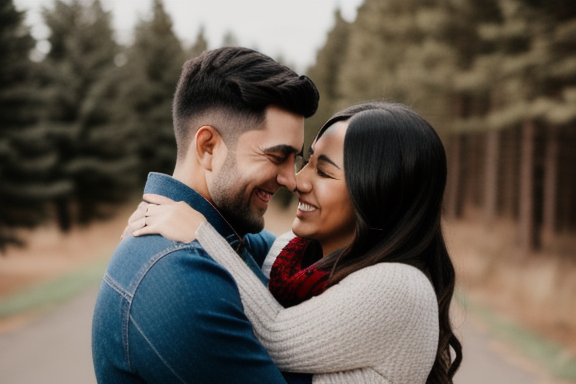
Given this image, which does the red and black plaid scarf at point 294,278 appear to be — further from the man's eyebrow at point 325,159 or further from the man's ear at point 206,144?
the man's ear at point 206,144

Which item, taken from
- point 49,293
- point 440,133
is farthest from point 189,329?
point 440,133

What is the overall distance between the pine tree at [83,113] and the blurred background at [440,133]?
70 mm

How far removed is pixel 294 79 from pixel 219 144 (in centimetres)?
45

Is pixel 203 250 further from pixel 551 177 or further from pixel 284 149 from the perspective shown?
pixel 551 177

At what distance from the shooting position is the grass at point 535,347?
7504mm

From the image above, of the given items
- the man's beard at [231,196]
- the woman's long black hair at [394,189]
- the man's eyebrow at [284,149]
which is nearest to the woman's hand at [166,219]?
the man's beard at [231,196]

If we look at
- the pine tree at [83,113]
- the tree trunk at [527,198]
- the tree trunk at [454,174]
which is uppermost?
the pine tree at [83,113]

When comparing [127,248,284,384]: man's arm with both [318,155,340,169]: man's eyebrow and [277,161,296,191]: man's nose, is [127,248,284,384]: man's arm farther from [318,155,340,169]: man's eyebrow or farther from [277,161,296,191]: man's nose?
[318,155,340,169]: man's eyebrow

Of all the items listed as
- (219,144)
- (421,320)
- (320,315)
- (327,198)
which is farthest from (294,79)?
(421,320)

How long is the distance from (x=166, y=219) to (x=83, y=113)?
22317mm

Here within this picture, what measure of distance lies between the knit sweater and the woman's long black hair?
27 cm

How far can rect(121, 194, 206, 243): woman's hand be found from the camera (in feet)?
7.27

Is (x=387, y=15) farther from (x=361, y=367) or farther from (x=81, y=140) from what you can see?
(x=361, y=367)

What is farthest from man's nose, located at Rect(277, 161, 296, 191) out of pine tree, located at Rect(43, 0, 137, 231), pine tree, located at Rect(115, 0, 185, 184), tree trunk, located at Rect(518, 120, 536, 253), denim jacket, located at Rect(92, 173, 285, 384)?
pine tree, located at Rect(115, 0, 185, 184)
